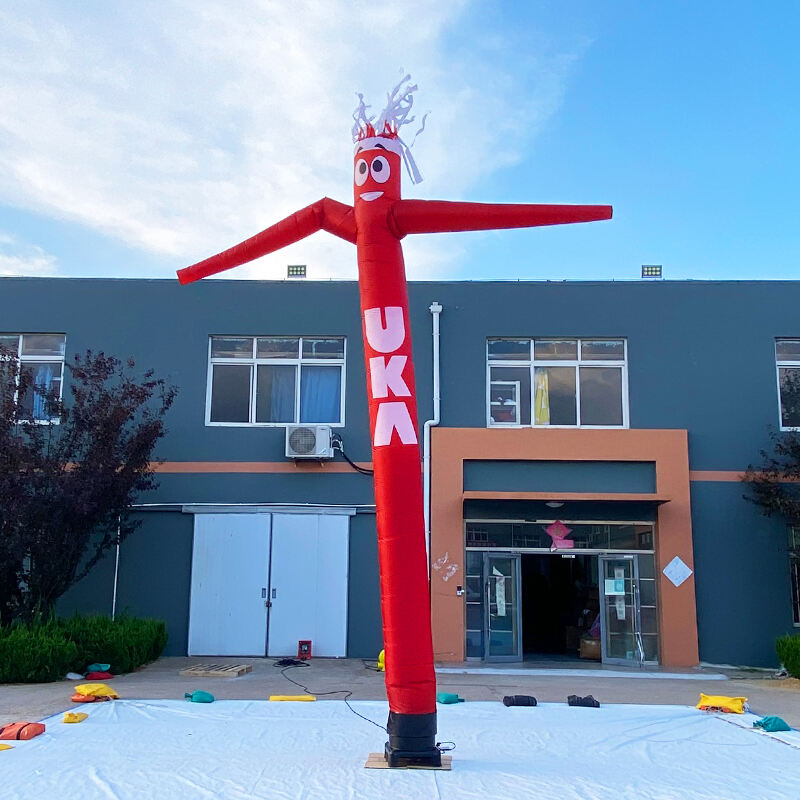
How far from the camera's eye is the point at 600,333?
16.2 metres

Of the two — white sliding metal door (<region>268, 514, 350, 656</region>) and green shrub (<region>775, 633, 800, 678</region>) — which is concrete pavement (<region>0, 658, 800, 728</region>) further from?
white sliding metal door (<region>268, 514, 350, 656</region>)

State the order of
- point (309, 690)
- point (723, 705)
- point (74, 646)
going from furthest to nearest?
point (74, 646) < point (309, 690) < point (723, 705)

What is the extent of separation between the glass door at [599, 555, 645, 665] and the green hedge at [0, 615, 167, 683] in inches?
283

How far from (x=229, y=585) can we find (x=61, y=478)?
380 centimetres

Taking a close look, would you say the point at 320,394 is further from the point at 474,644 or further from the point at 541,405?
the point at 474,644

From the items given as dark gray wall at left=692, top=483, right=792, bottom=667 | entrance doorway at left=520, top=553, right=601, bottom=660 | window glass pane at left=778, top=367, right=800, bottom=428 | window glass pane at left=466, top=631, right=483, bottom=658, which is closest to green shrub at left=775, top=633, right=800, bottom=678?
dark gray wall at left=692, top=483, right=792, bottom=667

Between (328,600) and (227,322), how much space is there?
5.05 meters

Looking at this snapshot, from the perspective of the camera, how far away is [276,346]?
54.1 ft

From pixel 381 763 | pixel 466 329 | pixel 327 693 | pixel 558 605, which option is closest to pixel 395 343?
pixel 381 763

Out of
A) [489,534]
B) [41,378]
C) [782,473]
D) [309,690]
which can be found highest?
[41,378]

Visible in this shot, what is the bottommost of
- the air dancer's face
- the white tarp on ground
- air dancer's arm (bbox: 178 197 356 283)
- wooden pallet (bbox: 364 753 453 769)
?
the white tarp on ground

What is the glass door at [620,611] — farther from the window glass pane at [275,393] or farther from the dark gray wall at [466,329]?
the window glass pane at [275,393]

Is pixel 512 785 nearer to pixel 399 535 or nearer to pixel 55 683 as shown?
pixel 399 535

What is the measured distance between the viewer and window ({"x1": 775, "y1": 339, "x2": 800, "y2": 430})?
52.4ft
